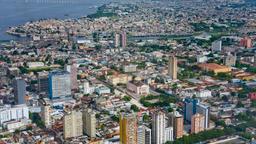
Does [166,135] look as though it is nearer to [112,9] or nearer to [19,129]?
[19,129]

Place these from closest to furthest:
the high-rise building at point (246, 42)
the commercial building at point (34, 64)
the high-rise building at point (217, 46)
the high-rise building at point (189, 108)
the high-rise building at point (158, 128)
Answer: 1. the high-rise building at point (158, 128)
2. the high-rise building at point (189, 108)
3. the commercial building at point (34, 64)
4. the high-rise building at point (217, 46)
5. the high-rise building at point (246, 42)

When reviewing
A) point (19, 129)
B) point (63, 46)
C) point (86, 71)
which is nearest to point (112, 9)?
point (63, 46)

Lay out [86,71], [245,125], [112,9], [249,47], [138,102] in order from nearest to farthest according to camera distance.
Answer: [245,125] → [138,102] → [86,71] → [249,47] → [112,9]

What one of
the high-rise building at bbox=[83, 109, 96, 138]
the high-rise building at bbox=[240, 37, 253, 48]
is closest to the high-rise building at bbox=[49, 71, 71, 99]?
the high-rise building at bbox=[83, 109, 96, 138]

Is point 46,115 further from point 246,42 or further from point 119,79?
point 246,42

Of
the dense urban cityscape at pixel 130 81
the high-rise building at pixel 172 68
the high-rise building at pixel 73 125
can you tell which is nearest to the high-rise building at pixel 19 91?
the dense urban cityscape at pixel 130 81

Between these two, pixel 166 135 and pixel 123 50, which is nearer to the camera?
pixel 166 135

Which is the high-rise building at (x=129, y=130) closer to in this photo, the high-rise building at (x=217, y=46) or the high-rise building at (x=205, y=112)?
the high-rise building at (x=205, y=112)

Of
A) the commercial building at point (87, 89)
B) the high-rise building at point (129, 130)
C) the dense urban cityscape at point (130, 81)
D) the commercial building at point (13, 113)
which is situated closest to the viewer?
the high-rise building at point (129, 130)
